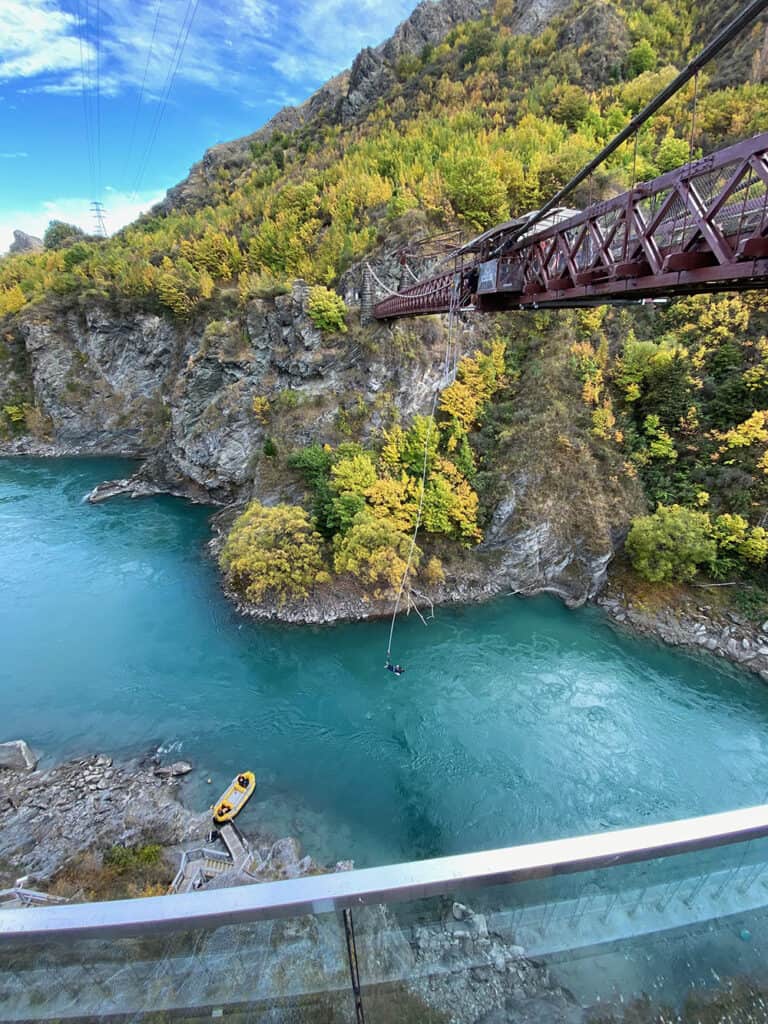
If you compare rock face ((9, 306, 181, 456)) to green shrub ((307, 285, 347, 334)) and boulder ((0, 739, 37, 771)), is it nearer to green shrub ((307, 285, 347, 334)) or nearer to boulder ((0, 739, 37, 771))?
green shrub ((307, 285, 347, 334))

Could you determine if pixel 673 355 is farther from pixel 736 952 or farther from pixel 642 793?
pixel 736 952

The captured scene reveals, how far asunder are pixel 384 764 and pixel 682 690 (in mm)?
8854

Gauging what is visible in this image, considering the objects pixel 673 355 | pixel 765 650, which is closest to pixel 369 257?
pixel 673 355

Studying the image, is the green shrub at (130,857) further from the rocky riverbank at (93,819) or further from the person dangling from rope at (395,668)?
the person dangling from rope at (395,668)

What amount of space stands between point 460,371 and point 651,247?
1310 cm

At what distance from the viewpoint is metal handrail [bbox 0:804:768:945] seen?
1988mm

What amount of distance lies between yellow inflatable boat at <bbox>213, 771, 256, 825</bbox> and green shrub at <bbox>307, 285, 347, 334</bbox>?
57.3 ft

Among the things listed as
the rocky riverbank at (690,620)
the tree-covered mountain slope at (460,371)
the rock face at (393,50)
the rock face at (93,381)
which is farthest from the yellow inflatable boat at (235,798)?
the rock face at (393,50)

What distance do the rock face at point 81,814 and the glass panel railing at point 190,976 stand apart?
346 inches

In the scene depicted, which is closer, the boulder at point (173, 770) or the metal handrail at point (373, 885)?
the metal handrail at point (373, 885)

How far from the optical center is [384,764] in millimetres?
10797

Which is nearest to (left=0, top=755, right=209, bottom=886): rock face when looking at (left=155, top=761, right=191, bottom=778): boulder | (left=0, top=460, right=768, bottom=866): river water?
(left=155, top=761, right=191, bottom=778): boulder

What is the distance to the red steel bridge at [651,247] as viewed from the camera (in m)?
4.30

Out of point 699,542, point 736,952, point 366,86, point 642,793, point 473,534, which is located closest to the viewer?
point 736,952
